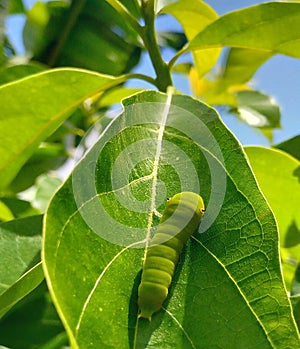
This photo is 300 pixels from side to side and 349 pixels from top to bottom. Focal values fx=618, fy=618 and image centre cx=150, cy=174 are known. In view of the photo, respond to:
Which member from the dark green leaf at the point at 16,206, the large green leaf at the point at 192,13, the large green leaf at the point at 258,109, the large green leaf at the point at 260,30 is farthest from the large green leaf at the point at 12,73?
the large green leaf at the point at 258,109

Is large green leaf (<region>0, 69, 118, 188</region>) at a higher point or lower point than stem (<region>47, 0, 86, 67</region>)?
higher

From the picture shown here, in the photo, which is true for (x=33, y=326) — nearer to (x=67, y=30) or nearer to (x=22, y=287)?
(x=22, y=287)

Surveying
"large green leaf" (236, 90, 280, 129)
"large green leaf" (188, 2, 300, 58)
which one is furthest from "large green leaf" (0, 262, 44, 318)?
"large green leaf" (236, 90, 280, 129)

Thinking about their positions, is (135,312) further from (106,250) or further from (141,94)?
(141,94)

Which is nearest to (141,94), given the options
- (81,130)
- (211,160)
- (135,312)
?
(211,160)

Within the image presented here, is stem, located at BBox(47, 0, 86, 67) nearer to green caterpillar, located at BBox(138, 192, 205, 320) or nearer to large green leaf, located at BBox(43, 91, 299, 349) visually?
large green leaf, located at BBox(43, 91, 299, 349)

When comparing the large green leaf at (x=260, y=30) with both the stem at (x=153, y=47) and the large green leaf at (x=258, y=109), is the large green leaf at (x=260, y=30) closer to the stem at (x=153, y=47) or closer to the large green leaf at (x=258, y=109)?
the stem at (x=153, y=47)
